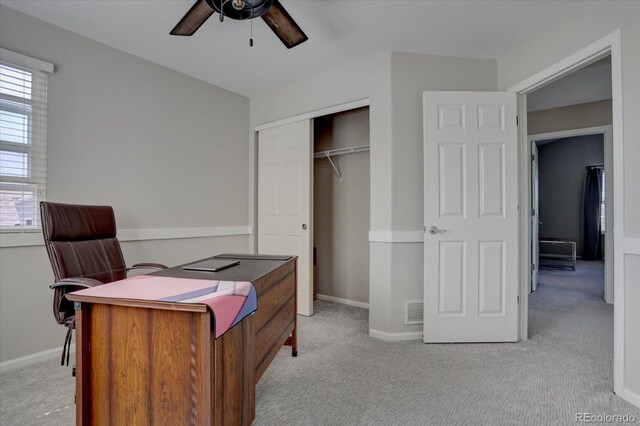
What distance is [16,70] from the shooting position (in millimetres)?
2301

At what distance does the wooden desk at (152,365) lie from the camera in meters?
1.13

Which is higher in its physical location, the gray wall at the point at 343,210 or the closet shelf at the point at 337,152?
the closet shelf at the point at 337,152

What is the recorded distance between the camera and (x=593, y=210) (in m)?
7.52

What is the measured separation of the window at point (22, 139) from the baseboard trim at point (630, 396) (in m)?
3.93

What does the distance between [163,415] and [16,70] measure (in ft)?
8.52

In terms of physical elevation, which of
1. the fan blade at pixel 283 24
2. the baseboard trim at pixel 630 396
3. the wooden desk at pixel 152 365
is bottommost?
the baseboard trim at pixel 630 396

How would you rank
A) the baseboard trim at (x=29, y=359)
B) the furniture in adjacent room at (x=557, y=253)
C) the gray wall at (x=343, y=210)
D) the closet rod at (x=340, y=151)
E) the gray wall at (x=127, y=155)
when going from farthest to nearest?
the furniture in adjacent room at (x=557, y=253)
the gray wall at (x=343, y=210)
the closet rod at (x=340, y=151)
the gray wall at (x=127, y=155)
the baseboard trim at (x=29, y=359)

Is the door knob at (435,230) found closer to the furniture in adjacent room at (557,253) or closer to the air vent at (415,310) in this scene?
the air vent at (415,310)

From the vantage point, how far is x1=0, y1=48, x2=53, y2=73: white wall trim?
222 centimetres

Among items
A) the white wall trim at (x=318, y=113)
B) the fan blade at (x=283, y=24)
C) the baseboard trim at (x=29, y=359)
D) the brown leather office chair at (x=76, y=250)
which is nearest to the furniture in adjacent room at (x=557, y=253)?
the white wall trim at (x=318, y=113)

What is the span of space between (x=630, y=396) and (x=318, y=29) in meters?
3.09

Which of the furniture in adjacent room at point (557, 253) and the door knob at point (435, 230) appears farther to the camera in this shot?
the furniture in adjacent room at point (557, 253)

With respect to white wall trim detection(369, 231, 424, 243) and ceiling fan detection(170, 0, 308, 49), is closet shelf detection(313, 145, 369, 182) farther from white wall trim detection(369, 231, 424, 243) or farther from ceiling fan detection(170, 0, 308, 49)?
ceiling fan detection(170, 0, 308, 49)

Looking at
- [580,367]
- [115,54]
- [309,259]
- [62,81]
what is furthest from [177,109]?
[580,367]
